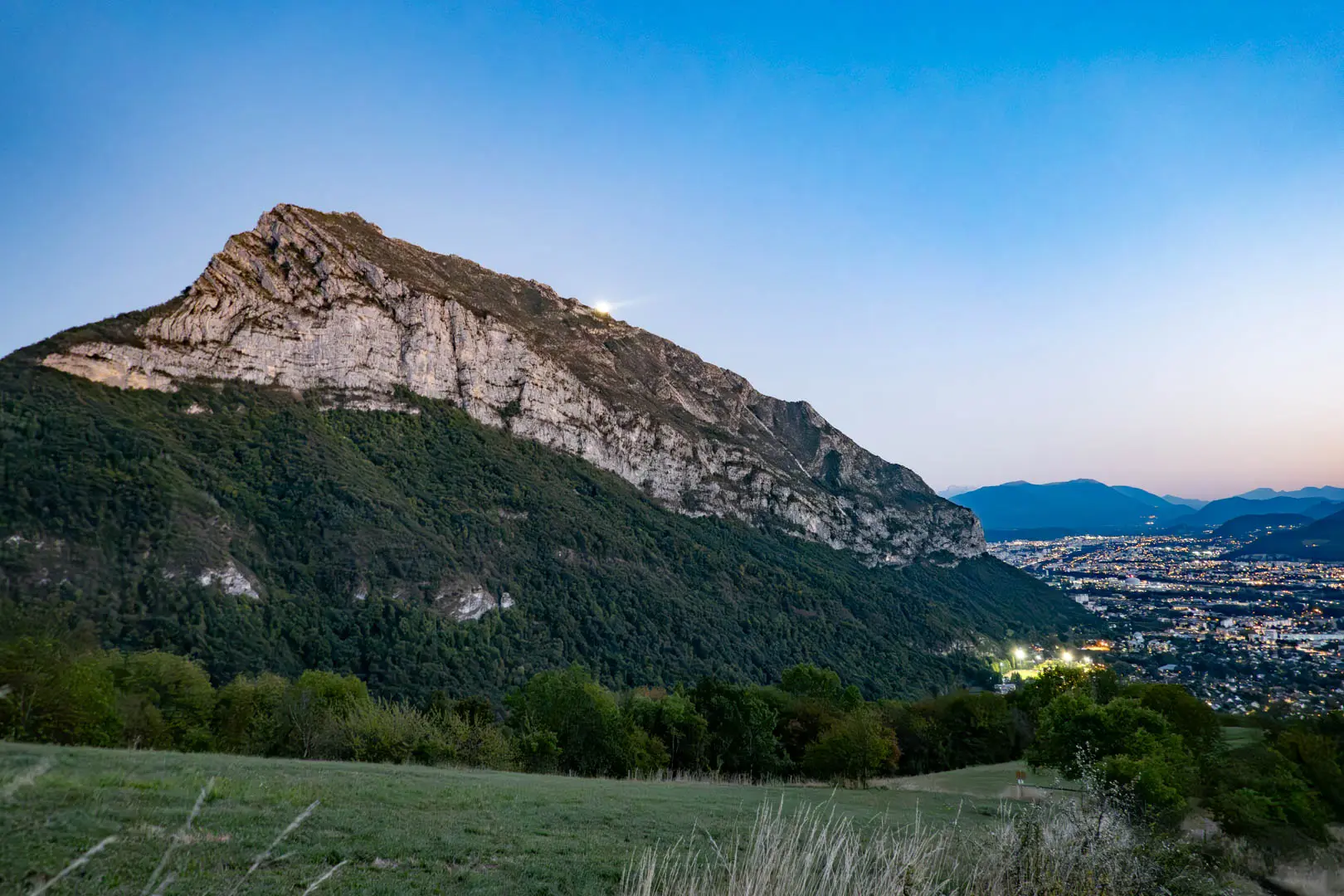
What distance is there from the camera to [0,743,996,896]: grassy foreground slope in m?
8.08

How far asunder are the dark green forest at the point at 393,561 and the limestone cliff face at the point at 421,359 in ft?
19.6

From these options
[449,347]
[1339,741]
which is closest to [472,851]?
[1339,741]

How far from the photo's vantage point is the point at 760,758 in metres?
44.0

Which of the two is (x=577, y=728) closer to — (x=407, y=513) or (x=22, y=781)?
(x=22, y=781)

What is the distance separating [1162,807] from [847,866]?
2303 centimetres

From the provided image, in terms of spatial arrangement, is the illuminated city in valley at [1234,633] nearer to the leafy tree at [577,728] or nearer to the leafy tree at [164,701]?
the leafy tree at [577,728]

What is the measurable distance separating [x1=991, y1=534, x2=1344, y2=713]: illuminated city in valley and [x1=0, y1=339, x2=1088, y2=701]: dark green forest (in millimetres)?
20688

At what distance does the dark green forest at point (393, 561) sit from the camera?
232ft

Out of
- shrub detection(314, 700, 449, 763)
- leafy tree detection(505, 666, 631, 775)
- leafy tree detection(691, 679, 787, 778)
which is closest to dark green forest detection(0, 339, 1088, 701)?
shrub detection(314, 700, 449, 763)

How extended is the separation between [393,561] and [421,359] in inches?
2377

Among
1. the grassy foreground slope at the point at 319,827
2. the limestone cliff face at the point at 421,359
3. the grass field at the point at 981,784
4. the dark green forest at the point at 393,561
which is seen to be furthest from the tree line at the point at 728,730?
the limestone cliff face at the point at 421,359

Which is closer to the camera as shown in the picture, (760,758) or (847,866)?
(847,866)

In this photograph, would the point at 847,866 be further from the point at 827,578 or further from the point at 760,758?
the point at 827,578

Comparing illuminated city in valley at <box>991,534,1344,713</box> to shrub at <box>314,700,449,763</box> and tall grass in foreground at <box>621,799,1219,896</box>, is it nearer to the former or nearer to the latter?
tall grass in foreground at <box>621,799,1219,896</box>
